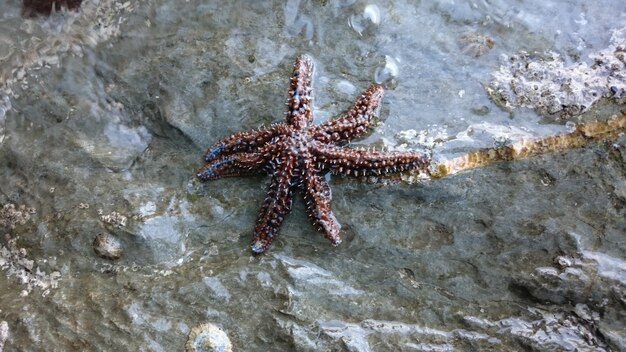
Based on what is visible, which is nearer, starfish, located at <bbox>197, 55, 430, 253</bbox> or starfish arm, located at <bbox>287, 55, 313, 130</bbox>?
starfish, located at <bbox>197, 55, 430, 253</bbox>

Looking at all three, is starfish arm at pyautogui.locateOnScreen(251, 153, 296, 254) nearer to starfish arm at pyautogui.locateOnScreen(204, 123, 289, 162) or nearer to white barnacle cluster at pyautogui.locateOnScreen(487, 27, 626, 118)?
starfish arm at pyautogui.locateOnScreen(204, 123, 289, 162)

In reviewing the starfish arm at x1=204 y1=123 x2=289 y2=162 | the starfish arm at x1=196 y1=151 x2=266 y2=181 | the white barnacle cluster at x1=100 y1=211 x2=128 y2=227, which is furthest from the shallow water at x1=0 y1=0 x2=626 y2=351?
the starfish arm at x1=204 y1=123 x2=289 y2=162

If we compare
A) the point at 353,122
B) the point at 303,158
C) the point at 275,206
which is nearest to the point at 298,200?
the point at 275,206

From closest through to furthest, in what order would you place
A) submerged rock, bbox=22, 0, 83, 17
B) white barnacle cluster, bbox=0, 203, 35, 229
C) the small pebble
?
the small pebble → white barnacle cluster, bbox=0, 203, 35, 229 → submerged rock, bbox=22, 0, 83, 17

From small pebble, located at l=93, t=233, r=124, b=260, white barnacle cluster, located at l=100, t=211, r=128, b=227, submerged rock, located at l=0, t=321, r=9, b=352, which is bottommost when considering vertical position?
submerged rock, located at l=0, t=321, r=9, b=352

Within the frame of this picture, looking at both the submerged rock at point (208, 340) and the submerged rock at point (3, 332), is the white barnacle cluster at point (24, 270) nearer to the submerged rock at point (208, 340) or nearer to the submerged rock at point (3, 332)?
the submerged rock at point (3, 332)
